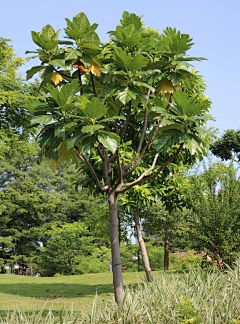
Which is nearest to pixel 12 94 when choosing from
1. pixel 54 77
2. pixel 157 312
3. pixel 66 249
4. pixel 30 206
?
pixel 54 77

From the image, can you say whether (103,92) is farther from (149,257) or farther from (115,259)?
(149,257)

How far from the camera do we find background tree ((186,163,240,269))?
8.09 meters

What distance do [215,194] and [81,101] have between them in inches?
250

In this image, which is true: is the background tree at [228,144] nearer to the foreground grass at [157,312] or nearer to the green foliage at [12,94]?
the green foliage at [12,94]

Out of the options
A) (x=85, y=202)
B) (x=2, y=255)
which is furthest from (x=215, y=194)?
(x=2, y=255)

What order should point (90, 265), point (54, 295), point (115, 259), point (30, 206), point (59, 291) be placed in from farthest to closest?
point (30, 206) → point (90, 265) → point (59, 291) → point (54, 295) → point (115, 259)

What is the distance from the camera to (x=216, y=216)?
821 cm

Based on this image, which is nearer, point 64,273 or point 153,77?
point 153,77

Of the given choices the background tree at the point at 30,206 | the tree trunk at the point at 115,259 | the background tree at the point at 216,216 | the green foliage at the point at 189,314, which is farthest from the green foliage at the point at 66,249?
the green foliage at the point at 189,314

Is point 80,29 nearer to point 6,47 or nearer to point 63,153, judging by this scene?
point 63,153

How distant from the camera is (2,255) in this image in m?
29.0

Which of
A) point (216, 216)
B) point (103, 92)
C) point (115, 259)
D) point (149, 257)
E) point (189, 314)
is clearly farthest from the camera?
point (149, 257)

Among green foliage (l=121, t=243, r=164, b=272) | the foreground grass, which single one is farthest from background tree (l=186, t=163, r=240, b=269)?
green foliage (l=121, t=243, r=164, b=272)

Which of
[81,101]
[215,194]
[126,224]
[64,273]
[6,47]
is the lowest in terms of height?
[64,273]
